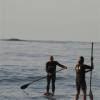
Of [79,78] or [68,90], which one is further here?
[68,90]

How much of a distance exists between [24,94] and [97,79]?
11161 millimetres

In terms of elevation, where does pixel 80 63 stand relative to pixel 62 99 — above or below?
above

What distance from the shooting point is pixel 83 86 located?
73.4ft

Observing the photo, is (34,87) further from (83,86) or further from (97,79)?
(83,86)

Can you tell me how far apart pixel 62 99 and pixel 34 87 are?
265 inches

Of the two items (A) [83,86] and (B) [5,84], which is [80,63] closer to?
(A) [83,86]

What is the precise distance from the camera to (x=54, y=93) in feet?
91.4

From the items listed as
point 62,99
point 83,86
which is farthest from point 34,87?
point 83,86

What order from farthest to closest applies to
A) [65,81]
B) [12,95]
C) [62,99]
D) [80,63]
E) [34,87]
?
[65,81]
[34,87]
[12,95]
[62,99]
[80,63]

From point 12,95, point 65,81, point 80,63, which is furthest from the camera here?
point 65,81

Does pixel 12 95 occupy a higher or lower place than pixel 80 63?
lower

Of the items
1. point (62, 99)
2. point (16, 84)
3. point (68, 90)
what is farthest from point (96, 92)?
point (16, 84)

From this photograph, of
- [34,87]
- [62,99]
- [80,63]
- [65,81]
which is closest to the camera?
[80,63]

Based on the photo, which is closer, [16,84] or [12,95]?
[12,95]
